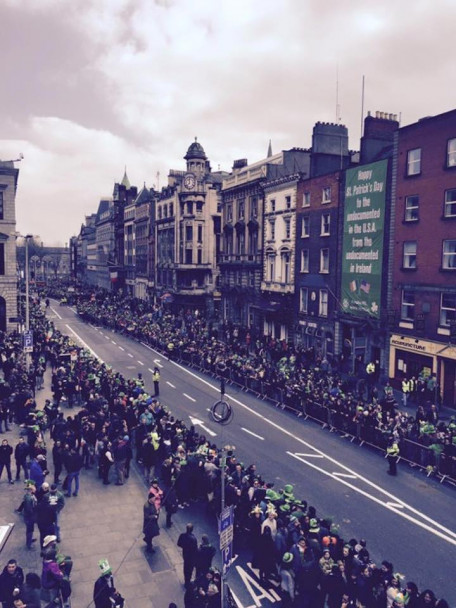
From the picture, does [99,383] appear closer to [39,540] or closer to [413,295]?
[39,540]

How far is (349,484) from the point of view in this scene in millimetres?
18828

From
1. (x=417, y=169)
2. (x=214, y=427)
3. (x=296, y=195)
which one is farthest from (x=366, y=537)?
(x=296, y=195)

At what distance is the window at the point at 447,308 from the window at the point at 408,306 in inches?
92.0

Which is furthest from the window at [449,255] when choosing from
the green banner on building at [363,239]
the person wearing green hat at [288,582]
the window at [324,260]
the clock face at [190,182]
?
the clock face at [190,182]

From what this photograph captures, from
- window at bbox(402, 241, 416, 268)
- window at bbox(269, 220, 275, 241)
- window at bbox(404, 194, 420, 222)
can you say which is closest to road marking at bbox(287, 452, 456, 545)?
window at bbox(402, 241, 416, 268)

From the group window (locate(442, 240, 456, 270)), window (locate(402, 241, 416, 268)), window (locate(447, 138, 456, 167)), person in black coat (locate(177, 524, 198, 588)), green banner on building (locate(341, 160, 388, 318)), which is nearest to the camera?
person in black coat (locate(177, 524, 198, 588))

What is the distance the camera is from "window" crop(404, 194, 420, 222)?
32.0 meters

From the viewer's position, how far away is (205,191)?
2813 inches

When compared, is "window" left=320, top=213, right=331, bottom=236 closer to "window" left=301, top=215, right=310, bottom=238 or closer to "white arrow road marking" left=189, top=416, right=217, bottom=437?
"window" left=301, top=215, right=310, bottom=238

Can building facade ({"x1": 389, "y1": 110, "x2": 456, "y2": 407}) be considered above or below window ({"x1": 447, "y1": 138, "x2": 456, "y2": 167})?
below

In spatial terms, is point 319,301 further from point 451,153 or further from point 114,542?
point 114,542

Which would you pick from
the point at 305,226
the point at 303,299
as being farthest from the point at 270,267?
the point at 305,226

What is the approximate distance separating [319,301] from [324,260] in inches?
129

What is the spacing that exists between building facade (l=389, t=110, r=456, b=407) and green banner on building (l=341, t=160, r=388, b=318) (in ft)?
5.09
